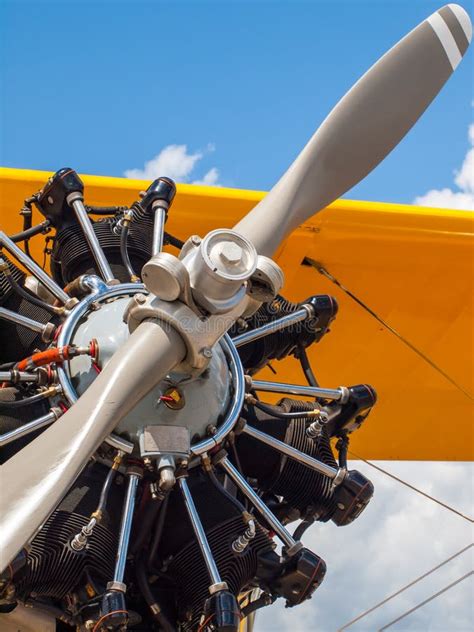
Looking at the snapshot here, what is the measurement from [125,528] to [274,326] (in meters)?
1.43

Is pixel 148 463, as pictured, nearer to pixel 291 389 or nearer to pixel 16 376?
pixel 16 376

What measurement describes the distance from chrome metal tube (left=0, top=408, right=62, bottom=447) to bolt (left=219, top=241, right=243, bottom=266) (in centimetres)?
113

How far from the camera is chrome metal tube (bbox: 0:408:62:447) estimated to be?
473 centimetres

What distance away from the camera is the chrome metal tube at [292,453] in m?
5.21

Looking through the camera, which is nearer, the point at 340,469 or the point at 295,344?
the point at 340,469

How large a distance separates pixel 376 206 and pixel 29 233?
2526 millimetres

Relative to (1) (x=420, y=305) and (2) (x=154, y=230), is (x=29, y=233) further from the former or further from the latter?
(1) (x=420, y=305)

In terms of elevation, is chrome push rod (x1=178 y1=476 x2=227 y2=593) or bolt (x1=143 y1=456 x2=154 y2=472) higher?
bolt (x1=143 y1=456 x2=154 y2=472)

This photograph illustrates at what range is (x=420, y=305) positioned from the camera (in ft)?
25.0

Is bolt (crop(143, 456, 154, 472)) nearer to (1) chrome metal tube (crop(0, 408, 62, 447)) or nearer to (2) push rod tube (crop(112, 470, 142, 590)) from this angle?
(2) push rod tube (crop(112, 470, 142, 590))

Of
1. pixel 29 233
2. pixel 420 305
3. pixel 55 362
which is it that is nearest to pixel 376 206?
pixel 420 305

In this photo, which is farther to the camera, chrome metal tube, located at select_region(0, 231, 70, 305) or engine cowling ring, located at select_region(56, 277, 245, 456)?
chrome metal tube, located at select_region(0, 231, 70, 305)

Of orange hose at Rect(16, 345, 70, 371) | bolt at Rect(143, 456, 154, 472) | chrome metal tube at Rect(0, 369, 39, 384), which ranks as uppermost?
orange hose at Rect(16, 345, 70, 371)

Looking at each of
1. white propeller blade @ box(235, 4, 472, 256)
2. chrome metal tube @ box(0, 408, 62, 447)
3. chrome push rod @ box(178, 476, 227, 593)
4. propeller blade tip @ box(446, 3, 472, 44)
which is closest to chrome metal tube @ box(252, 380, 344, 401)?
chrome push rod @ box(178, 476, 227, 593)
